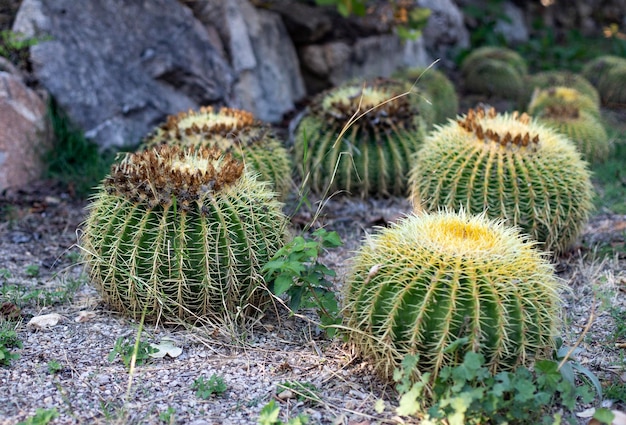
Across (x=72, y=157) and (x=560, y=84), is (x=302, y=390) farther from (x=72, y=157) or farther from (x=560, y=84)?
(x=560, y=84)

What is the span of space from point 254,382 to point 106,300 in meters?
0.88

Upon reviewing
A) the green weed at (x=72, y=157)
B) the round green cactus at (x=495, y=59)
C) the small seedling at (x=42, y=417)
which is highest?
the round green cactus at (x=495, y=59)

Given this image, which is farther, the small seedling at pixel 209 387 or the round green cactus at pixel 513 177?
the round green cactus at pixel 513 177

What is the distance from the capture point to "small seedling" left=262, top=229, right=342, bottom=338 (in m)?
2.83

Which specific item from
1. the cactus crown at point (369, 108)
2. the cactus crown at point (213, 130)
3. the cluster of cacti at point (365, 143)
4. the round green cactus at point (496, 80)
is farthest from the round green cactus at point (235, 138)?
the round green cactus at point (496, 80)

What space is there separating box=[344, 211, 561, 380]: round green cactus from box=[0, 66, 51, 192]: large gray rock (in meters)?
3.39

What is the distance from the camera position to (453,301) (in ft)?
8.09

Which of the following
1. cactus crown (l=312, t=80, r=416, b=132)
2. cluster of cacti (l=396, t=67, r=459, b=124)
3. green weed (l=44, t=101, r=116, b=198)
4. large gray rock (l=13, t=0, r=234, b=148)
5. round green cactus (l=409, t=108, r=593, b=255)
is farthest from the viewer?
cluster of cacti (l=396, t=67, r=459, b=124)

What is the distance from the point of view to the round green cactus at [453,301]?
2.48 m

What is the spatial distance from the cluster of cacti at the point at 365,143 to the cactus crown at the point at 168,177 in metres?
1.81

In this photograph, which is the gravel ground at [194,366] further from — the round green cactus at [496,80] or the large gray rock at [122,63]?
the round green cactus at [496,80]

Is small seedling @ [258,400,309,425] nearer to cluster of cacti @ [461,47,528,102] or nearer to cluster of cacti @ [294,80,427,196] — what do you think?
cluster of cacti @ [294,80,427,196]

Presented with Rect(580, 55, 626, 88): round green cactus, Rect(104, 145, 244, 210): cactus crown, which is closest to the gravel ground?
Rect(104, 145, 244, 210): cactus crown

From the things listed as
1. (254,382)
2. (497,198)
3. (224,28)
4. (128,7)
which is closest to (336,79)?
(224,28)
